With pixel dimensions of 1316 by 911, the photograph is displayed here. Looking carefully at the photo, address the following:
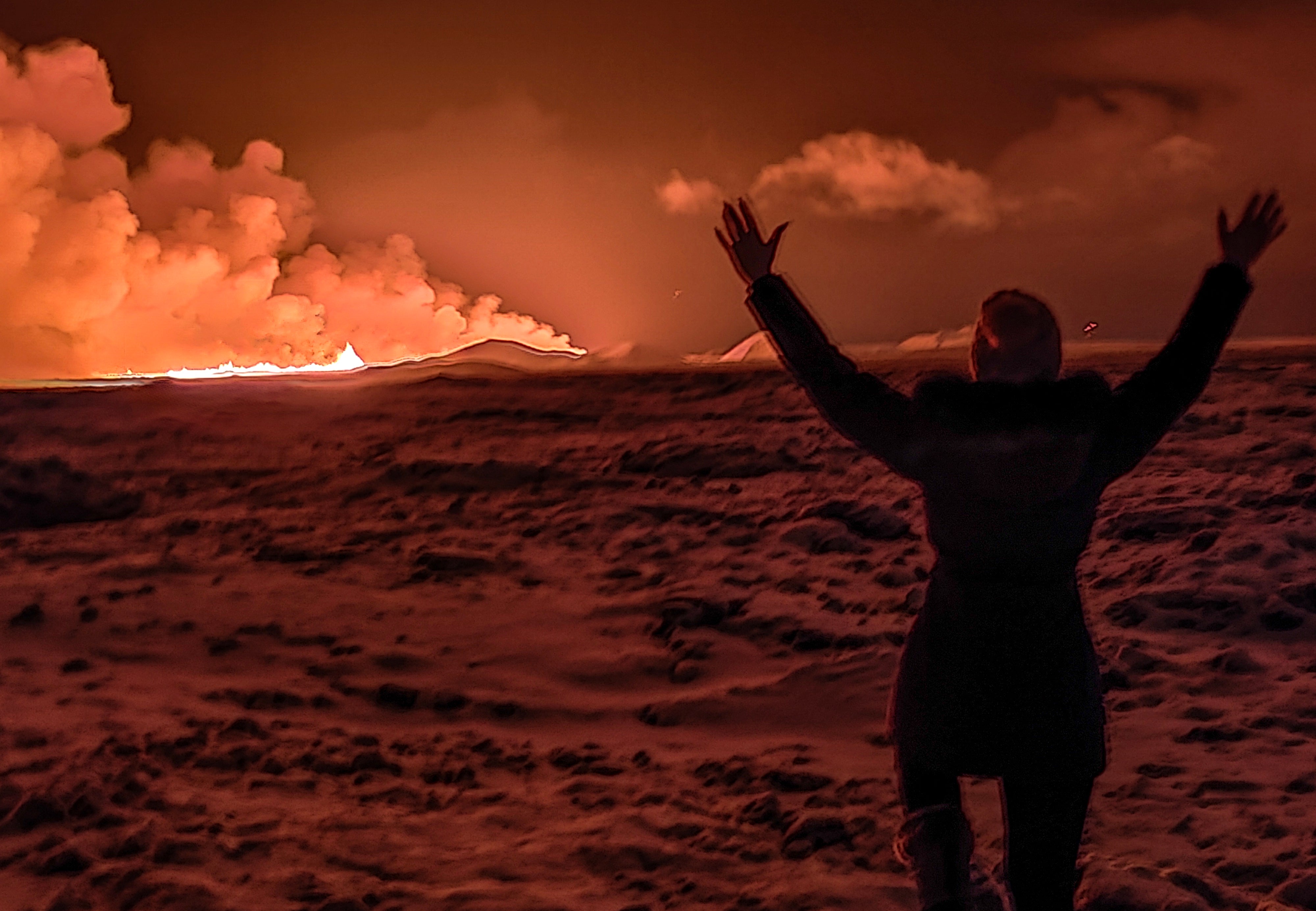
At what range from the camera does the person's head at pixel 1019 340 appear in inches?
68.8

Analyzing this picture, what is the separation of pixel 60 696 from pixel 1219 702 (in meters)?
4.66

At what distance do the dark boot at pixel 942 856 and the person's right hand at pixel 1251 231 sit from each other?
1.04 meters

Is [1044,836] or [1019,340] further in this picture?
[1044,836]

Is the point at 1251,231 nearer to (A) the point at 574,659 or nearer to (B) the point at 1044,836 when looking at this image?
(B) the point at 1044,836

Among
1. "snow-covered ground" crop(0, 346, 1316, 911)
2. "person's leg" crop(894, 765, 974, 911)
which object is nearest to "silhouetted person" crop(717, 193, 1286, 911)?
"person's leg" crop(894, 765, 974, 911)

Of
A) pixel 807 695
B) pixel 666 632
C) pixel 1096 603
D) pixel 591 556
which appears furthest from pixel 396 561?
pixel 1096 603

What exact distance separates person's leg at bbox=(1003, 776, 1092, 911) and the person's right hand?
910 millimetres

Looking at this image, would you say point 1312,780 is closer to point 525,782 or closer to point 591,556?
point 525,782

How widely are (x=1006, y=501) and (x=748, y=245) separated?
59cm

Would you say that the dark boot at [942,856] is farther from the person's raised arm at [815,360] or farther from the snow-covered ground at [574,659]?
the snow-covered ground at [574,659]

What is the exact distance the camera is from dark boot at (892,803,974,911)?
1868mm

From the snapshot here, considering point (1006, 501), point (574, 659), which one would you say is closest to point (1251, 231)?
point (1006, 501)

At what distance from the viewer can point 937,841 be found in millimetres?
1875

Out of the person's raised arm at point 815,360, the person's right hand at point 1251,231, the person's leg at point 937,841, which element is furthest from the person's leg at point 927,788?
the person's right hand at point 1251,231
